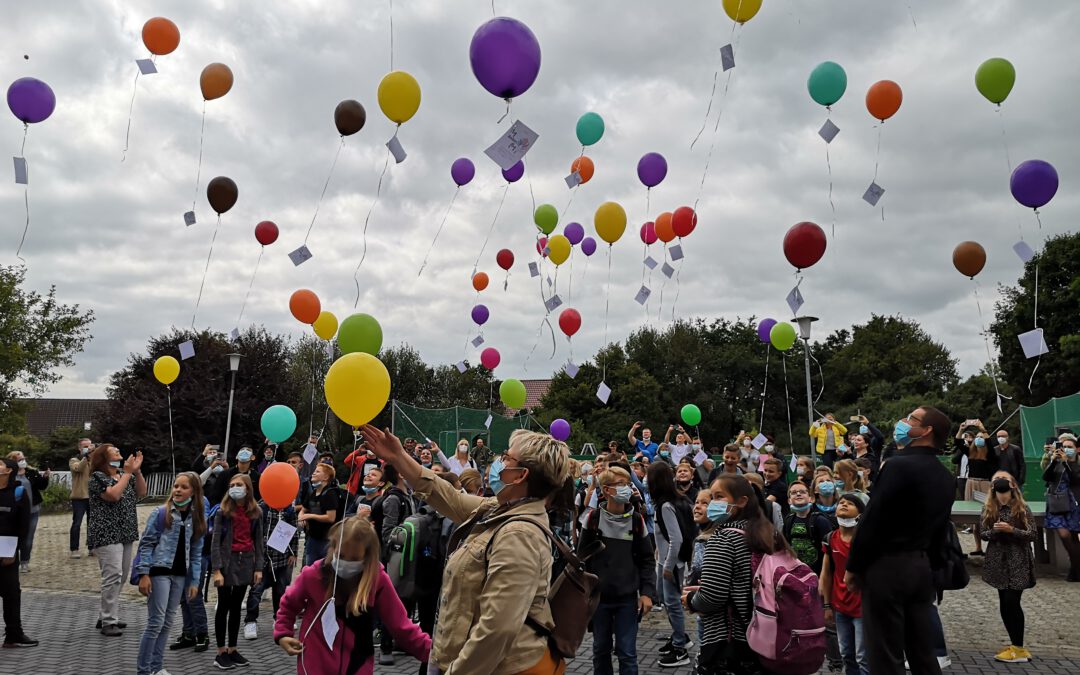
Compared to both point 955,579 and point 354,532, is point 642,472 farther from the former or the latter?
point 354,532

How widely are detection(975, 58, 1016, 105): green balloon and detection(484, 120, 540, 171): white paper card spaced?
20.3ft

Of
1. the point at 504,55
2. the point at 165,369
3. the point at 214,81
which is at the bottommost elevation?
the point at 165,369

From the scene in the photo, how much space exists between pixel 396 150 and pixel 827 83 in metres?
5.30

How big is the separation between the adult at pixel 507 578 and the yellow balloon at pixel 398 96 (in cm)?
555

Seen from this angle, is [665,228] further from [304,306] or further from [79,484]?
[79,484]

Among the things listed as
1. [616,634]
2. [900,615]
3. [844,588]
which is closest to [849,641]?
[844,588]

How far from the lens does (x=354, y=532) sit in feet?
12.2

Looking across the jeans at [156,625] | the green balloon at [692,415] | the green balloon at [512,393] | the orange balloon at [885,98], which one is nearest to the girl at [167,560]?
the jeans at [156,625]

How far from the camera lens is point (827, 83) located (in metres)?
8.84

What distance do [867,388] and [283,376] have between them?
34009 mm

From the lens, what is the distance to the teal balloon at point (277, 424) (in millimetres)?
8727

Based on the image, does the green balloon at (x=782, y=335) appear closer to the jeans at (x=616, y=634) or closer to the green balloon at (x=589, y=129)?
the green balloon at (x=589, y=129)

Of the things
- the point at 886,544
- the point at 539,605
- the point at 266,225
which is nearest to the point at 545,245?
the point at 266,225

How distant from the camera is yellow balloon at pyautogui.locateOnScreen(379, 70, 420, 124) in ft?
24.4
